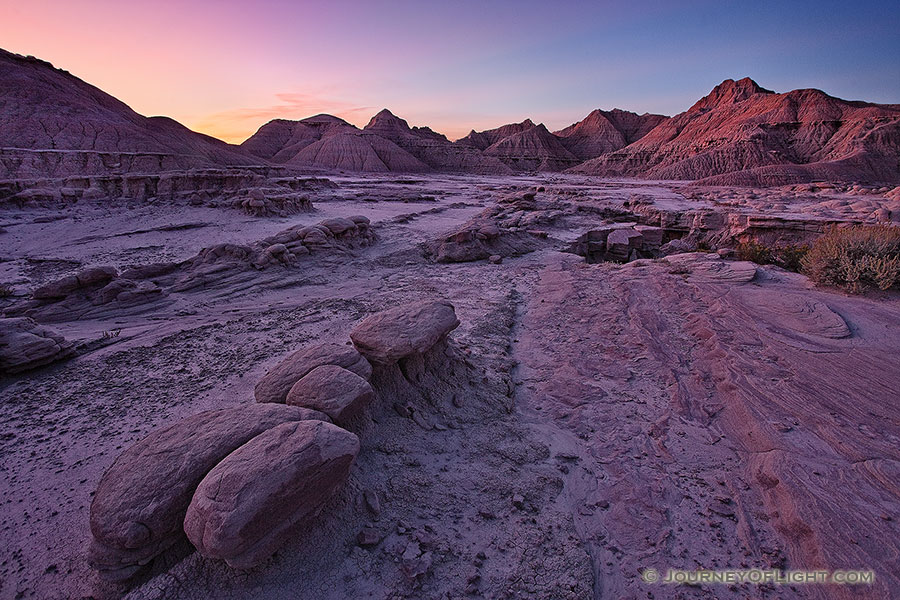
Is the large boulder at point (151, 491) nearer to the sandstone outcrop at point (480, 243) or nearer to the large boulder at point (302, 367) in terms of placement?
the large boulder at point (302, 367)

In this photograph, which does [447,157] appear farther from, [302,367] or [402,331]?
[302,367]

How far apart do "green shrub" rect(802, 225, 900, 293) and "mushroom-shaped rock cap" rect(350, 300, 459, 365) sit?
732cm

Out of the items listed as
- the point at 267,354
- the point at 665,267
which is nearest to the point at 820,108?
the point at 665,267

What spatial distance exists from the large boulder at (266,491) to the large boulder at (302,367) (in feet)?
3.36

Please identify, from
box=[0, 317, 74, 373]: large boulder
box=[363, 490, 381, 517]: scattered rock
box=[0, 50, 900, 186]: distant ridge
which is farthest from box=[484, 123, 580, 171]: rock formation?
box=[363, 490, 381, 517]: scattered rock

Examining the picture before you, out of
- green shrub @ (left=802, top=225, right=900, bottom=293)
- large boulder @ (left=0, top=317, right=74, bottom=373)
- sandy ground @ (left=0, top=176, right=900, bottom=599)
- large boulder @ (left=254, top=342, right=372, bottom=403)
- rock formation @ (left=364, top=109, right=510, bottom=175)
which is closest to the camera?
sandy ground @ (left=0, top=176, right=900, bottom=599)

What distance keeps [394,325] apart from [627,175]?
7418 cm

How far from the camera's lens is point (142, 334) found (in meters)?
6.67

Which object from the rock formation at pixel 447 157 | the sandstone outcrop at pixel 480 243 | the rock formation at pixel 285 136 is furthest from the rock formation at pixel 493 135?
the sandstone outcrop at pixel 480 243

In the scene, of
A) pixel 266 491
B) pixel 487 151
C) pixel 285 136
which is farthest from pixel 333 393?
pixel 285 136

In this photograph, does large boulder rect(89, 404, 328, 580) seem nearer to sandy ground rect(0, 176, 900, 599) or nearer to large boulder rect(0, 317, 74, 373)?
sandy ground rect(0, 176, 900, 599)

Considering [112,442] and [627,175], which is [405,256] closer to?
[112,442]

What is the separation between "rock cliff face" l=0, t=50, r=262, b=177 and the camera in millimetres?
30906

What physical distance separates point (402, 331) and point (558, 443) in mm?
2073
